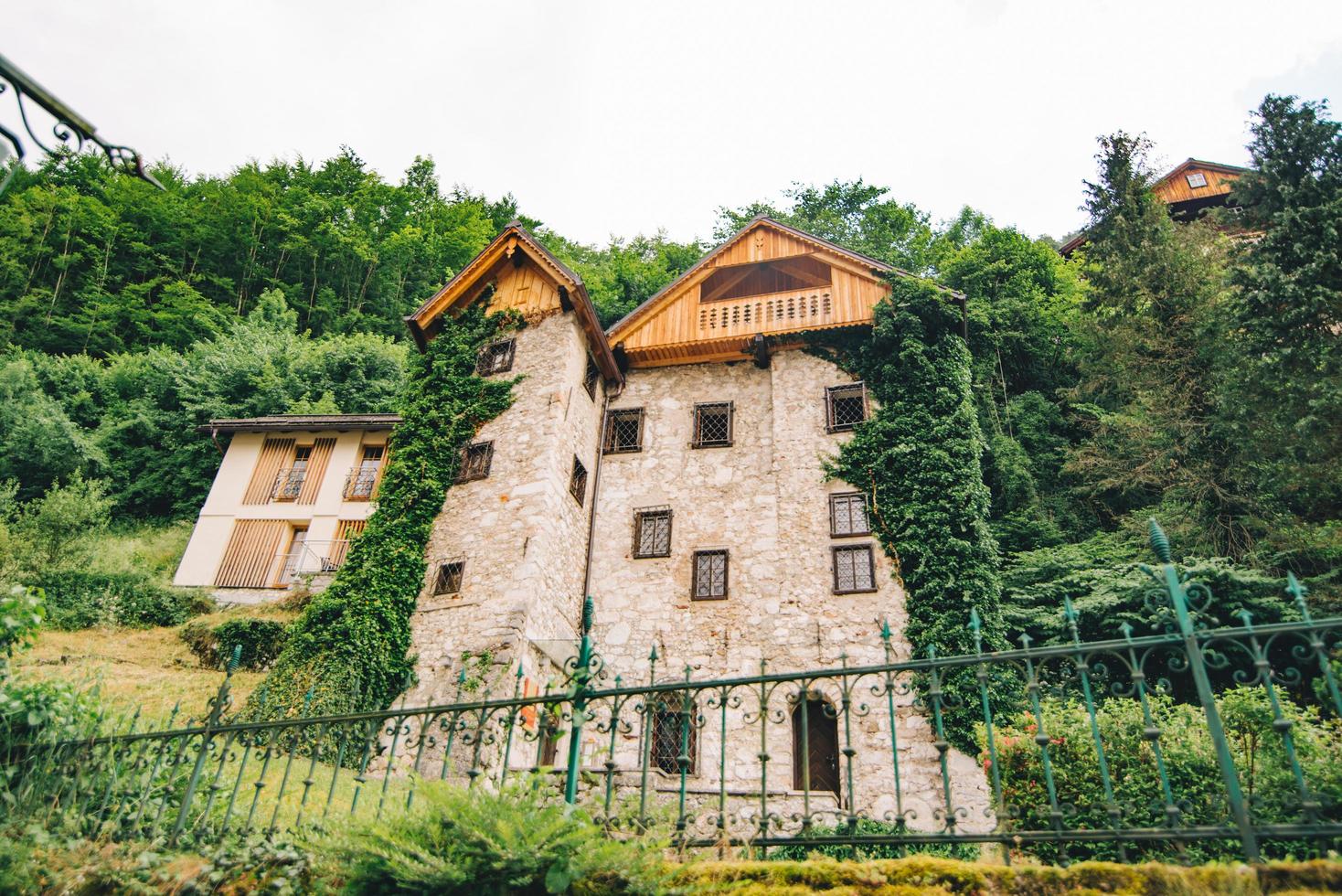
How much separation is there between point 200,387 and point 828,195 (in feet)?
88.2

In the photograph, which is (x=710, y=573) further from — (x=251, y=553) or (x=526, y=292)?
(x=251, y=553)

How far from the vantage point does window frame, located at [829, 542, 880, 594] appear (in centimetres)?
1520

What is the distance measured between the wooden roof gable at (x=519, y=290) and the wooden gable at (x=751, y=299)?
145 centimetres

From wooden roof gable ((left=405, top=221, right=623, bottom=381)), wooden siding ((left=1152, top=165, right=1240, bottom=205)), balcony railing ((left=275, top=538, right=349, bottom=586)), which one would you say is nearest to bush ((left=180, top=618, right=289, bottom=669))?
balcony railing ((left=275, top=538, right=349, bottom=586))

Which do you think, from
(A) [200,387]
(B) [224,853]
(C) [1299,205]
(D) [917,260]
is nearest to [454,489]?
(B) [224,853]

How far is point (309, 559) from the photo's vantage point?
22.3 metres

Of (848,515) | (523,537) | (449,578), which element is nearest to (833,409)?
(848,515)

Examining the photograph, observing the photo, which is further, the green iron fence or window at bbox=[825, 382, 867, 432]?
window at bbox=[825, 382, 867, 432]

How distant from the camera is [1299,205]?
1554cm

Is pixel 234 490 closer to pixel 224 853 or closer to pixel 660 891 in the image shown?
pixel 224 853

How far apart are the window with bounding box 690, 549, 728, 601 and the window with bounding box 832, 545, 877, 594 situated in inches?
95.2

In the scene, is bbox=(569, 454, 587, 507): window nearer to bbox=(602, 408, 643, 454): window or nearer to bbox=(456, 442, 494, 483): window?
bbox=(602, 408, 643, 454): window

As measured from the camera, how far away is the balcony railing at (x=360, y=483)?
2309 cm

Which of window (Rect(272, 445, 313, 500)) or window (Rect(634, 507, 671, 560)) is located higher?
window (Rect(272, 445, 313, 500))
